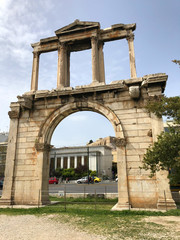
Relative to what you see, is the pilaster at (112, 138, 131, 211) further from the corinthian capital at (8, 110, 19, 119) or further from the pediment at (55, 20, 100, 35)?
the pediment at (55, 20, 100, 35)

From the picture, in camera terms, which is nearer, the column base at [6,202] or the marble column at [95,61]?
the column base at [6,202]

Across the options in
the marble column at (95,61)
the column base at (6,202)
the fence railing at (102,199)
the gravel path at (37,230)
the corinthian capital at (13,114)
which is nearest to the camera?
the gravel path at (37,230)

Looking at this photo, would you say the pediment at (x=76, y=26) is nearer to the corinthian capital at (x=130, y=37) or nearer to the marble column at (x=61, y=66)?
the marble column at (x=61, y=66)

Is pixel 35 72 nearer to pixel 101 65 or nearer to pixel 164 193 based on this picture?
pixel 101 65

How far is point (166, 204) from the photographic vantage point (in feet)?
31.6

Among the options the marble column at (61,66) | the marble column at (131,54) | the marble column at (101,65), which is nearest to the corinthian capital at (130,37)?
the marble column at (131,54)

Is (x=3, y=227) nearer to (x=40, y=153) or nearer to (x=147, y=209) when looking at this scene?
(x=40, y=153)

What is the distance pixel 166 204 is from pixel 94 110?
671 cm

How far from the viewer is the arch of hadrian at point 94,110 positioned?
418 inches

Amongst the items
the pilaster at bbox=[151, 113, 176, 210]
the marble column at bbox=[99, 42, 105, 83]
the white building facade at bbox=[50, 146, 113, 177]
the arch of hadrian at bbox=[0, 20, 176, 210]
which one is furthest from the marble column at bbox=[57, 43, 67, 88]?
the white building facade at bbox=[50, 146, 113, 177]

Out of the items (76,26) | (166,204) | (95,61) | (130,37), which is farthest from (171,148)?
(76,26)

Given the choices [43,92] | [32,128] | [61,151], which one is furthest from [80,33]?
[61,151]

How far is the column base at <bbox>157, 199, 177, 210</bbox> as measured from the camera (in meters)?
9.59

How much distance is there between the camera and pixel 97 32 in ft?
46.7
